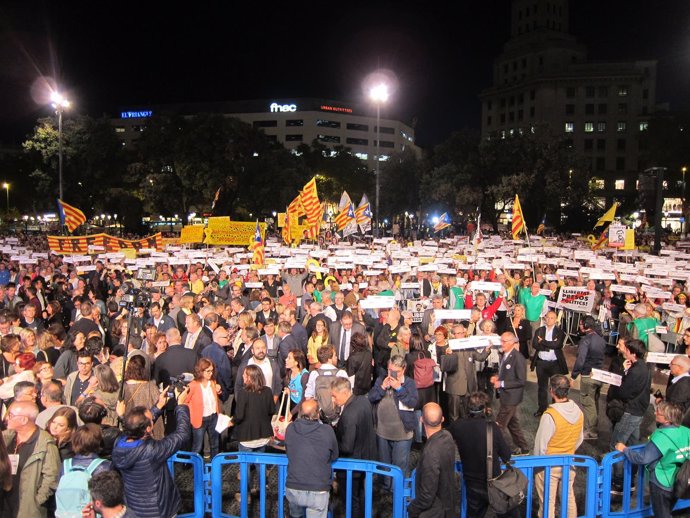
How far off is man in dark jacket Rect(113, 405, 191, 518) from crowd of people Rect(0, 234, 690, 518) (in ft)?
0.04

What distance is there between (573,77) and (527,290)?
98.6 meters

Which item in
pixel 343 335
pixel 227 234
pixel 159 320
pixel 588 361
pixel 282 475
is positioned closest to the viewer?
pixel 282 475

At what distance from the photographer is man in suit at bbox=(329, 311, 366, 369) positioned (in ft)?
30.5

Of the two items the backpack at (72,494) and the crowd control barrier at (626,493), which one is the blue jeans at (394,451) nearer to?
the crowd control barrier at (626,493)

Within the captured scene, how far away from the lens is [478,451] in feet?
16.5

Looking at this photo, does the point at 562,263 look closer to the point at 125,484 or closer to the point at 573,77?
the point at 125,484

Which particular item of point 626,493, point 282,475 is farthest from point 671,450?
point 282,475

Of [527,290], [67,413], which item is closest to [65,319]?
[67,413]

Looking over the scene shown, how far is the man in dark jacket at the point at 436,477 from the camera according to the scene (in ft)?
15.8

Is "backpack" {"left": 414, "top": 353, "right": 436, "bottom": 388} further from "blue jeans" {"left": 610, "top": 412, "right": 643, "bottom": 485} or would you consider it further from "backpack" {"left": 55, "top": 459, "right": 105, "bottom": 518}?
"backpack" {"left": 55, "top": 459, "right": 105, "bottom": 518}

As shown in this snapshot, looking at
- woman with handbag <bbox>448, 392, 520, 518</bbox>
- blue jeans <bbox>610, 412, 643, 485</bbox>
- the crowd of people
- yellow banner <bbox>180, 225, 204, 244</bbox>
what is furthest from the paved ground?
yellow banner <bbox>180, 225, 204, 244</bbox>

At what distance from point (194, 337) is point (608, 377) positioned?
5.79 meters

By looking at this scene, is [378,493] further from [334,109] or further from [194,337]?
[334,109]

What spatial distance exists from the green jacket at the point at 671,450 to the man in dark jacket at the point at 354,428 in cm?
269
